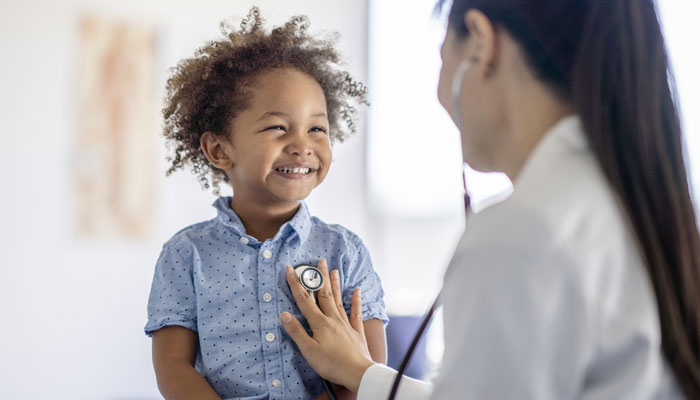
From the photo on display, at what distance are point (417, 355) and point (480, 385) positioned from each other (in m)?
2.91

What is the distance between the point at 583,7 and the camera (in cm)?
78

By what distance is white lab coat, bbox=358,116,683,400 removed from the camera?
26.2 inches

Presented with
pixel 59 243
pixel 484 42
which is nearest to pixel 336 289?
pixel 484 42

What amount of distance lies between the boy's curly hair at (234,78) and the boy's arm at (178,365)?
448mm

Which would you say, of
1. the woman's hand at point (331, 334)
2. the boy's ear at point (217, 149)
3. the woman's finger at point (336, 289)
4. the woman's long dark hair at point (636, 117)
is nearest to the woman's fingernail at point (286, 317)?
the woman's hand at point (331, 334)

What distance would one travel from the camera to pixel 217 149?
1567 millimetres

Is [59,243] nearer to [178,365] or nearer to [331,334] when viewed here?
[178,365]

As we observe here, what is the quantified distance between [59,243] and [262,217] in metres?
1.91

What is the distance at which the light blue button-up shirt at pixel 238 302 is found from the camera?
4.39ft

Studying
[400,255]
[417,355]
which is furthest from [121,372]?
[400,255]

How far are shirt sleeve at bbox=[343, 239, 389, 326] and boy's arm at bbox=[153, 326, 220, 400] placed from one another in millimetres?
314

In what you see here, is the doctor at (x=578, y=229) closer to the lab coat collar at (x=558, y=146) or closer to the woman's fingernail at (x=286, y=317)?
the lab coat collar at (x=558, y=146)

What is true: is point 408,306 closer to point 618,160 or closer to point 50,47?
point 50,47

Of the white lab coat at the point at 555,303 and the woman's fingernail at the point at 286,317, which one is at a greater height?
the white lab coat at the point at 555,303
